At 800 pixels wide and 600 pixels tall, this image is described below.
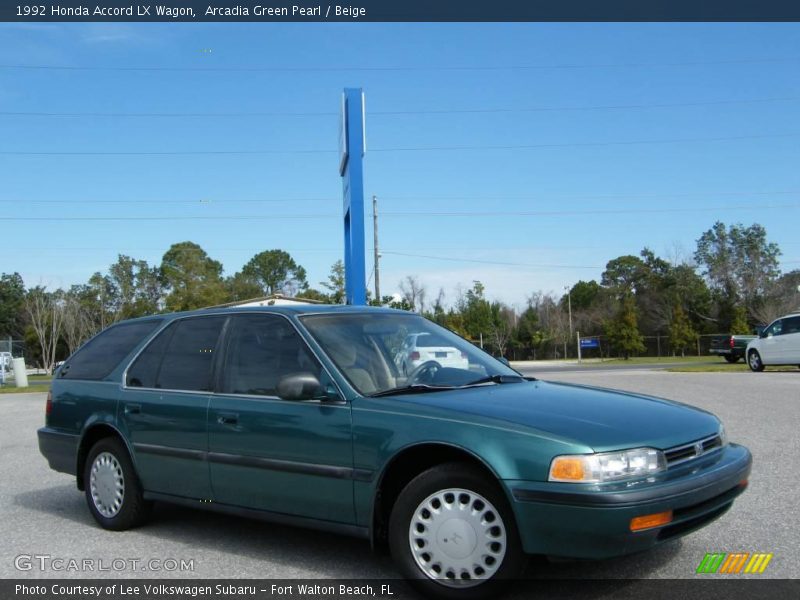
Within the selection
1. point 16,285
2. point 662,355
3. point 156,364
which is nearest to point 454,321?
point 662,355

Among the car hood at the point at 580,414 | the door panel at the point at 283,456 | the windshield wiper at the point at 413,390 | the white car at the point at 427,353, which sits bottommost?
the door panel at the point at 283,456

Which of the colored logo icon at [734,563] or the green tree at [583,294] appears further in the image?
the green tree at [583,294]

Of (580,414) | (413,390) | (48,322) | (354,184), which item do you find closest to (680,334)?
(354,184)

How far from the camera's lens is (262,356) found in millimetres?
5152

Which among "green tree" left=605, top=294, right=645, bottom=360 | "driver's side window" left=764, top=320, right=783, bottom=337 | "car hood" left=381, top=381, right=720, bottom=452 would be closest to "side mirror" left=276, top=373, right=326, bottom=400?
"car hood" left=381, top=381, right=720, bottom=452

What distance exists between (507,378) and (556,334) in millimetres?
66356

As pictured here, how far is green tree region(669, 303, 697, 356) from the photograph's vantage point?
56875mm

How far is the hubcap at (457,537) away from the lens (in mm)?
3869

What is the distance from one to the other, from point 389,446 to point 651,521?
1350 millimetres

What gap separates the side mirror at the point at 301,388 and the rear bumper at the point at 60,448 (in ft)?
8.39

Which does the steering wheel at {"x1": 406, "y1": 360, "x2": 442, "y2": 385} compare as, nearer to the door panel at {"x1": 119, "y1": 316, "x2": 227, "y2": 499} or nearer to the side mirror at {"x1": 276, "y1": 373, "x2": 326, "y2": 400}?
the side mirror at {"x1": 276, "y1": 373, "x2": 326, "y2": 400}

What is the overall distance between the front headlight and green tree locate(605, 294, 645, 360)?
56216 mm

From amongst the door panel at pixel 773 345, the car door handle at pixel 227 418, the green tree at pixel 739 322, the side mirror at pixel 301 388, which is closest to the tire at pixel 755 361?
the door panel at pixel 773 345

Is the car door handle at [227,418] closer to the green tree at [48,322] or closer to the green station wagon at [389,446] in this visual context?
the green station wagon at [389,446]
